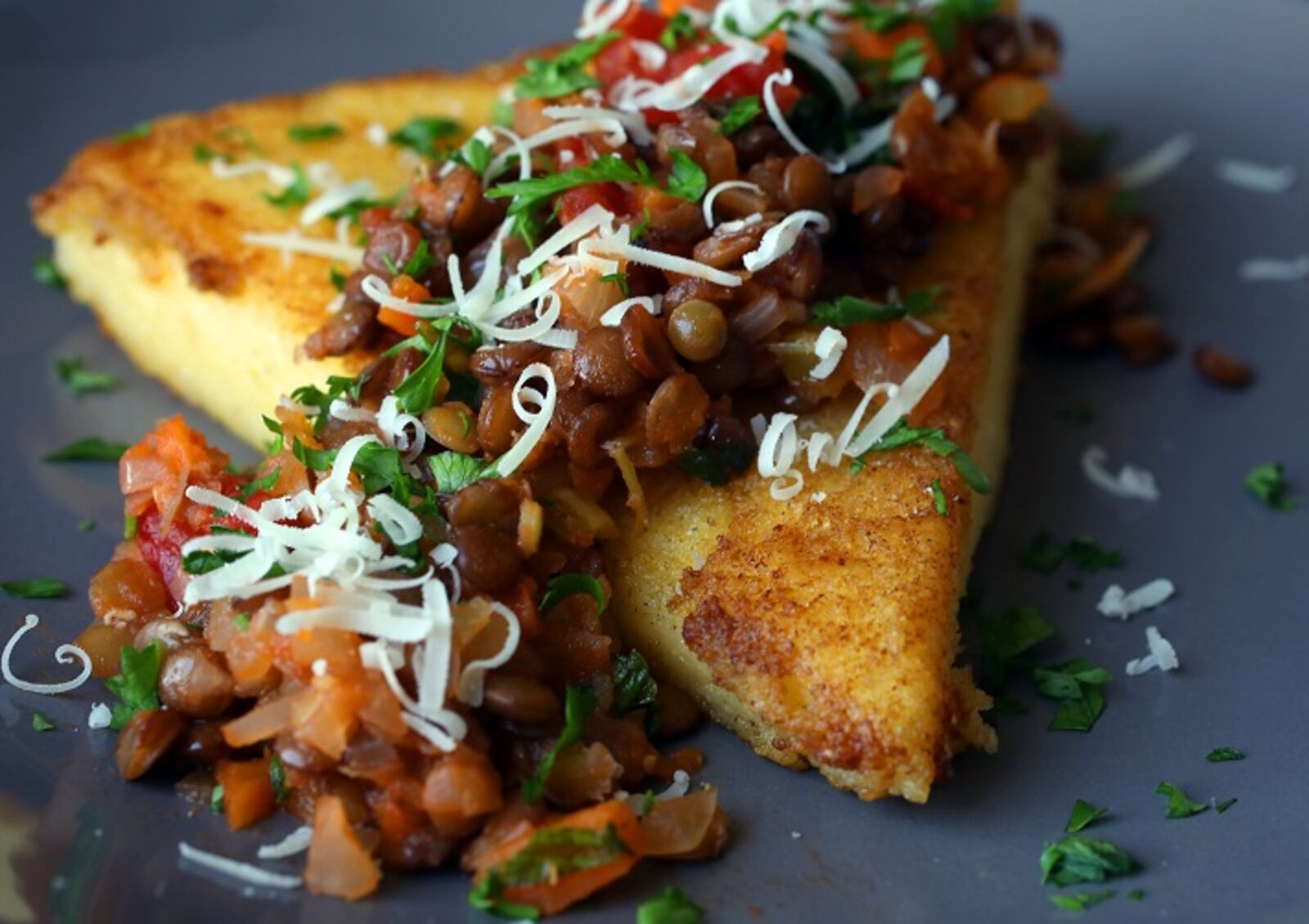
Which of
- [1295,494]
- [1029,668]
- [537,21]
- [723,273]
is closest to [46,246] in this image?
[537,21]

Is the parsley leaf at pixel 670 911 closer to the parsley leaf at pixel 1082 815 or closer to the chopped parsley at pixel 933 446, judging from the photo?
the parsley leaf at pixel 1082 815

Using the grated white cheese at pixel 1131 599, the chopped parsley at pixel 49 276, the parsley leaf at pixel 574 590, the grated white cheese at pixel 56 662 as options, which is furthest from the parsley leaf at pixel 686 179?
the chopped parsley at pixel 49 276

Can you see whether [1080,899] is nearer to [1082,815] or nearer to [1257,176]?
[1082,815]

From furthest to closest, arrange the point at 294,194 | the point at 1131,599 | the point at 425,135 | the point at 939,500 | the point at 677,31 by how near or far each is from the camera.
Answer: the point at 425,135
the point at 294,194
the point at 677,31
the point at 1131,599
the point at 939,500

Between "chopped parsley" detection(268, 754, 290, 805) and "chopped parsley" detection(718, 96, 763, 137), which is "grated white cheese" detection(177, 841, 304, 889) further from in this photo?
"chopped parsley" detection(718, 96, 763, 137)

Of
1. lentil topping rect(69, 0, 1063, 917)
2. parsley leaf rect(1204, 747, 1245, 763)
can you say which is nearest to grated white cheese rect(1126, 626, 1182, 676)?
parsley leaf rect(1204, 747, 1245, 763)

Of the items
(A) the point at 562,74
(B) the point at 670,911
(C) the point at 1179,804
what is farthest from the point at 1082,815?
(A) the point at 562,74

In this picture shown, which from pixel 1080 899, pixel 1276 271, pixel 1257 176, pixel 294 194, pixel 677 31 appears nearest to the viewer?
pixel 1080 899

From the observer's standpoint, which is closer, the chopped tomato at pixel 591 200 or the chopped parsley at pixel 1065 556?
the chopped tomato at pixel 591 200
